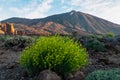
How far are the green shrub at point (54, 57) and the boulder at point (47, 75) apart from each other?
0.94ft

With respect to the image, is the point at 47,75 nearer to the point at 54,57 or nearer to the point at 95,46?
the point at 54,57

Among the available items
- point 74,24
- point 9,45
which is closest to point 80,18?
point 74,24

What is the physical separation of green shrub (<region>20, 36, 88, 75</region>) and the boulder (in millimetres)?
286

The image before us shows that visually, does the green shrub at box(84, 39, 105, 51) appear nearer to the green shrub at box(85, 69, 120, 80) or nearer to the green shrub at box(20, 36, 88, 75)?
the green shrub at box(20, 36, 88, 75)

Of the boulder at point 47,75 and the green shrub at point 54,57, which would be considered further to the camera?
the green shrub at point 54,57

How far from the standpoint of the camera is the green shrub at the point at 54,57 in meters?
8.21

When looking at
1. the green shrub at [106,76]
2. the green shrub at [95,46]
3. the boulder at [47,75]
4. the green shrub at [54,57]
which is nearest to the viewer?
the green shrub at [106,76]

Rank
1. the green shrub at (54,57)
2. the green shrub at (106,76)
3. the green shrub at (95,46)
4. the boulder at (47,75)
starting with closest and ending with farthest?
the green shrub at (106,76)
the boulder at (47,75)
the green shrub at (54,57)
the green shrub at (95,46)

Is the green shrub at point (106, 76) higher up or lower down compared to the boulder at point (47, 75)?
higher up

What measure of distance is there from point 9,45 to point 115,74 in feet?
35.8

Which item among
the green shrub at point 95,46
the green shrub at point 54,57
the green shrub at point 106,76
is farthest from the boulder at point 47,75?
the green shrub at point 95,46

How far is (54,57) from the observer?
8258 millimetres

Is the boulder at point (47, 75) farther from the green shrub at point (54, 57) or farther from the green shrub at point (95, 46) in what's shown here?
the green shrub at point (95, 46)

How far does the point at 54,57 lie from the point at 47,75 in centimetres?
69
